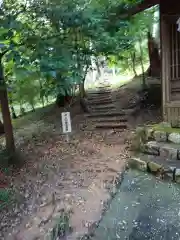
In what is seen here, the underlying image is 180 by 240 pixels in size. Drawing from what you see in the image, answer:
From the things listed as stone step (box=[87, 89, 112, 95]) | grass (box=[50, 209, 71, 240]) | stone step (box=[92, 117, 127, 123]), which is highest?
stone step (box=[87, 89, 112, 95])

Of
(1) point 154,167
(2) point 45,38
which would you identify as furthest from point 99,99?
(2) point 45,38

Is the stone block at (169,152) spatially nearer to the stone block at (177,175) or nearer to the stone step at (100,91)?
the stone block at (177,175)

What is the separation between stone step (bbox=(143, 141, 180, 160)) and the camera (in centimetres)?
431

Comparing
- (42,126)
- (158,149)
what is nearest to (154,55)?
(42,126)

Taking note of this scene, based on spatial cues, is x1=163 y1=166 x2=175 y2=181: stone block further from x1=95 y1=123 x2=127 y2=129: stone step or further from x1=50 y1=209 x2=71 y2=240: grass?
x1=95 y1=123 x2=127 y2=129: stone step

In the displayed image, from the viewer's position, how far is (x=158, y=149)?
4.52 metres

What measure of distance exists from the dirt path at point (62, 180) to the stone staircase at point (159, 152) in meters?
0.35

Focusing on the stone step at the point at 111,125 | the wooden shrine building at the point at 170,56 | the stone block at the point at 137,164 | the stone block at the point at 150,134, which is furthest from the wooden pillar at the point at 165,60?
the stone step at the point at 111,125

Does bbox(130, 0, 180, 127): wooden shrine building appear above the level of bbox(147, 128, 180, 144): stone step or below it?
above

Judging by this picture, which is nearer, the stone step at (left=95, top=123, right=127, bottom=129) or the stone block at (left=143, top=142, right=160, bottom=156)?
the stone block at (left=143, top=142, right=160, bottom=156)

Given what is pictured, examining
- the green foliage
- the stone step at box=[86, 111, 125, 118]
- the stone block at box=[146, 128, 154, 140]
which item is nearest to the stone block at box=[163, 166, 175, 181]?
the stone block at box=[146, 128, 154, 140]

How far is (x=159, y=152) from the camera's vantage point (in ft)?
14.8

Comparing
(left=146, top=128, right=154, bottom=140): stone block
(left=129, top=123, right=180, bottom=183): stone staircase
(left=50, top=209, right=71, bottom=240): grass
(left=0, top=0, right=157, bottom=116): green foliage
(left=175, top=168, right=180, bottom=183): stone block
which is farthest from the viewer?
(left=146, top=128, right=154, bottom=140): stone block

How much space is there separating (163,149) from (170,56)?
2395mm
